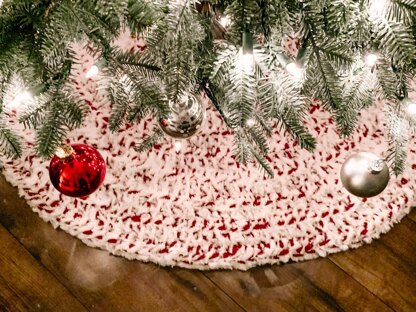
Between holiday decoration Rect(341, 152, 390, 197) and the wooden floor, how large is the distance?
20 centimetres

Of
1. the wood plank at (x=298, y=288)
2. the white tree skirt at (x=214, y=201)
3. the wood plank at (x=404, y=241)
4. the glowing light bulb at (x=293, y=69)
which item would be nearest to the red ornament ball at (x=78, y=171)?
the white tree skirt at (x=214, y=201)

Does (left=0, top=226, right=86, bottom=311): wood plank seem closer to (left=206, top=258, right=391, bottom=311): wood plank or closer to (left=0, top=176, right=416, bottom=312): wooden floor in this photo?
(left=0, top=176, right=416, bottom=312): wooden floor

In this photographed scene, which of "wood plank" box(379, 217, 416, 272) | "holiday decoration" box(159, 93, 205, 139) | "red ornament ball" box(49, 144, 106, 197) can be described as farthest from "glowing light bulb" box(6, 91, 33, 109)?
"wood plank" box(379, 217, 416, 272)

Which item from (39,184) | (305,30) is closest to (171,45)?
(305,30)

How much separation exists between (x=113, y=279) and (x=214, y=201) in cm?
32

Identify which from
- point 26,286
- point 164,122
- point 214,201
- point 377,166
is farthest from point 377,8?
point 26,286

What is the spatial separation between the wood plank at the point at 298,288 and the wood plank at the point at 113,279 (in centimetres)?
4

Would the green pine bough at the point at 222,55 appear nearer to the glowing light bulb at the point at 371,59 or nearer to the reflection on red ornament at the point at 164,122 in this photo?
the glowing light bulb at the point at 371,59

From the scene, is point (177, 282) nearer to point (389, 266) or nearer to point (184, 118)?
point (184, 118)

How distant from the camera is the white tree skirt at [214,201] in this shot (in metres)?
1.17

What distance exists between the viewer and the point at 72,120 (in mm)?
844

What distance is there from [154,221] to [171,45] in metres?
0.55

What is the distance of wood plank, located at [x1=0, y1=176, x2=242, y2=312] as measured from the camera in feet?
3.71

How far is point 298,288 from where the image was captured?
115 centimetres
